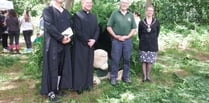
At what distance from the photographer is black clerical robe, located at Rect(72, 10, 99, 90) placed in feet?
21.5

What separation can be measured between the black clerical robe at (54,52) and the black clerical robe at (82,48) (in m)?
0.19

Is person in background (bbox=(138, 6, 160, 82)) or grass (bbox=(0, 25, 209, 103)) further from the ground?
person in background (bbox=(138, 6, 160, 82))

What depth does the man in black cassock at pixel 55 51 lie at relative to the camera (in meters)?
6.11

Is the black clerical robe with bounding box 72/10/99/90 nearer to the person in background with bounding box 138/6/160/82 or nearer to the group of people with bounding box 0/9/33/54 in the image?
the person in background with bounding box 138/6/160/82

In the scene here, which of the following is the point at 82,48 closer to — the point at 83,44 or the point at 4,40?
the point at 83,44

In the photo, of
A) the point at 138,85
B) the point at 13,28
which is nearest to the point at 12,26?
the point at 13,28

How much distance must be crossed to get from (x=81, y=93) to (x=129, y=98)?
0.93 m

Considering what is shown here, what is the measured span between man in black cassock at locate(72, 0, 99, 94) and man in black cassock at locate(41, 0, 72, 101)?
7.5 inches

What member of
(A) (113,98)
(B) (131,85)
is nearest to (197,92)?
(B) (131,85)

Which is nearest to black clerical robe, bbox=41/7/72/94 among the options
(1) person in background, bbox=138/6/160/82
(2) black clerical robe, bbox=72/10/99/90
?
(2) black clerical robe, bbox=72/10/99/90

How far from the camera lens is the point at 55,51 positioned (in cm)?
620

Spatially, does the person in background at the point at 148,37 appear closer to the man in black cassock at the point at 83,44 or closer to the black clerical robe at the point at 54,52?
the man in black cassock at the point at 83,44

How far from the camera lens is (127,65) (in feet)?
24.5

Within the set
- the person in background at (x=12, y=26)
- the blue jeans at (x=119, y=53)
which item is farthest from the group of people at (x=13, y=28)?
the blue jeans at (x=119, y=53)
